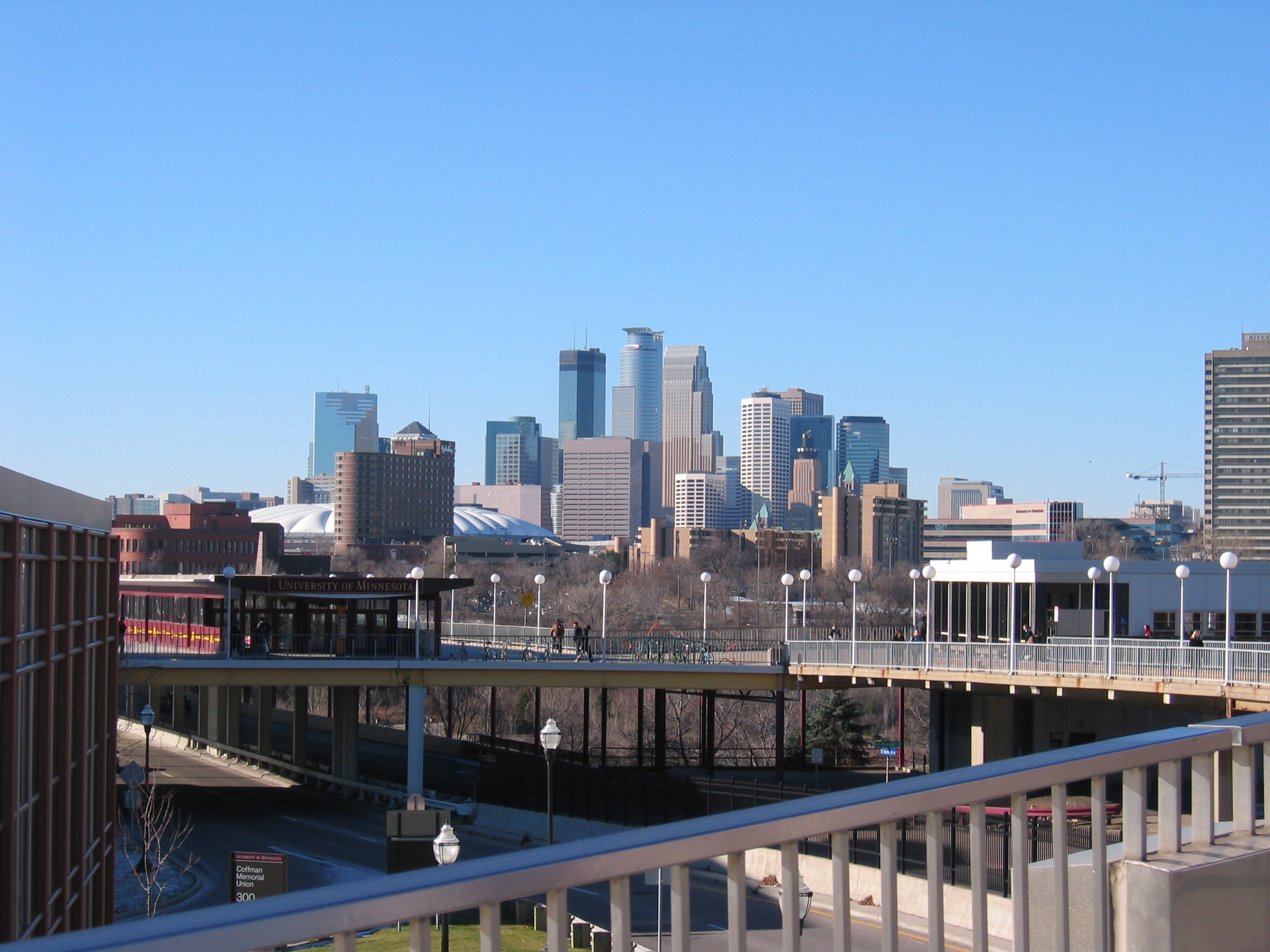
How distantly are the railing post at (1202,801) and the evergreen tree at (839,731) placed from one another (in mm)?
52153

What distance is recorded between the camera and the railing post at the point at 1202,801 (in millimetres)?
4789

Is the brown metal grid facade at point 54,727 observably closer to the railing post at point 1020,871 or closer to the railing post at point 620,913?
the railing post at point 1020,871

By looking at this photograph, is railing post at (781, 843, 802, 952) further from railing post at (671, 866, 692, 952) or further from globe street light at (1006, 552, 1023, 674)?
globe street light at (1006, 552, 1023, 674)

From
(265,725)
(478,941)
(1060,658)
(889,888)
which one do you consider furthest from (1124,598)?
(889,888)

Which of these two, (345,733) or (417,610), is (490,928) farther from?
(345,733)

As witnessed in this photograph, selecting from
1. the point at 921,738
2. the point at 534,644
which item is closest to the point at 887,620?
the point at 921,738

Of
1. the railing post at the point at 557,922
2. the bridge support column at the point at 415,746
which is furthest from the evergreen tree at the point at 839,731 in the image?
the railing post at the point at 557,922

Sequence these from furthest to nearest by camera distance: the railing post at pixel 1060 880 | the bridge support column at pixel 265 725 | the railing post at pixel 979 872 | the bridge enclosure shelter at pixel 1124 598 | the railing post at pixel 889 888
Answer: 1. the bridge support column at pixel 265 725
2. the bridge enclosure shelter at pixel 1124 598
3. the railing post at pixel 1060 880
4. the railing post at pixel 979 872
5. the railing post at pixel 889 888

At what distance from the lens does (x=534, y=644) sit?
5031cm

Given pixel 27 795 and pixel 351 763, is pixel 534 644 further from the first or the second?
pixel 27 795

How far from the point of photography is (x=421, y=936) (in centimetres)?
277

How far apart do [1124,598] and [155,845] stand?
32507mm

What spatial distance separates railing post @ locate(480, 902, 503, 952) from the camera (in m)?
2.83

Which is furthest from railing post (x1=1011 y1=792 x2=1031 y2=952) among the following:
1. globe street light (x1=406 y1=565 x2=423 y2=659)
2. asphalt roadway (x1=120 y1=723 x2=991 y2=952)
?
globe street light (x1=406 y1=565 x2=423 y2=659)
